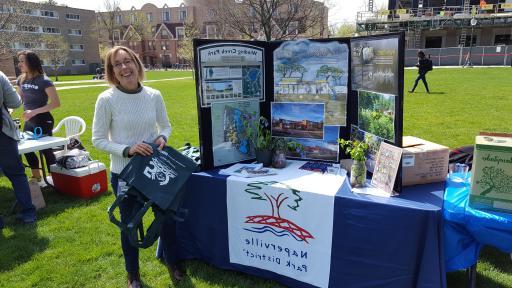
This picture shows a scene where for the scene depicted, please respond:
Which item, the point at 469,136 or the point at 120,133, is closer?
the point at 120,133

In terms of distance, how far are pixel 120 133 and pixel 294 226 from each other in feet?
4.35

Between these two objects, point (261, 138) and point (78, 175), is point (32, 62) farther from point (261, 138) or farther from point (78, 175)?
point (261, 138)

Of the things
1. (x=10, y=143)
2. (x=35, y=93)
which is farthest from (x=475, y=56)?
(x=10, y=143)

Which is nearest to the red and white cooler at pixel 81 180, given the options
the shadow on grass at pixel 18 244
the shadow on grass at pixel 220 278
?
the shadow on grass at pixel 18 244

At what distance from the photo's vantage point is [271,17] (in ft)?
39.7

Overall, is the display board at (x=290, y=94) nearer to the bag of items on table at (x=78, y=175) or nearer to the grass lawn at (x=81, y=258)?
the grass lawn at (x=81, y=258)

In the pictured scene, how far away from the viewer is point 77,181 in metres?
4.36

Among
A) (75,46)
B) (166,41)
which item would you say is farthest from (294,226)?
(166,41)

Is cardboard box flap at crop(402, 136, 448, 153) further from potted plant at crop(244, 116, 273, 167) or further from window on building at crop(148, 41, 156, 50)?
window on building at crop(148, 41, 156, 50)

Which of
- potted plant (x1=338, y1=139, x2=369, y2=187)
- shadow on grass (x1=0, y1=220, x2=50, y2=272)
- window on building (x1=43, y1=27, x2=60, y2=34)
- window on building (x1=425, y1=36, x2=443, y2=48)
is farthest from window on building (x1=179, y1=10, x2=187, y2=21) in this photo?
potted plant (x1=338, y1=139, x2=369, y2=187)

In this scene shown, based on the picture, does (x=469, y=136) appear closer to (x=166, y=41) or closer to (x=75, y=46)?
(x=75, y=46)

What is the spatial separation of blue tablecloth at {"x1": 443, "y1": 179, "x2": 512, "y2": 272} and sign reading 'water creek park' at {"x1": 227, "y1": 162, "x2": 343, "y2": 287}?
66 centimetres

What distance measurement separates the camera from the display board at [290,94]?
8.29 ft

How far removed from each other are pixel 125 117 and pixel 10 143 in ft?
6.02
